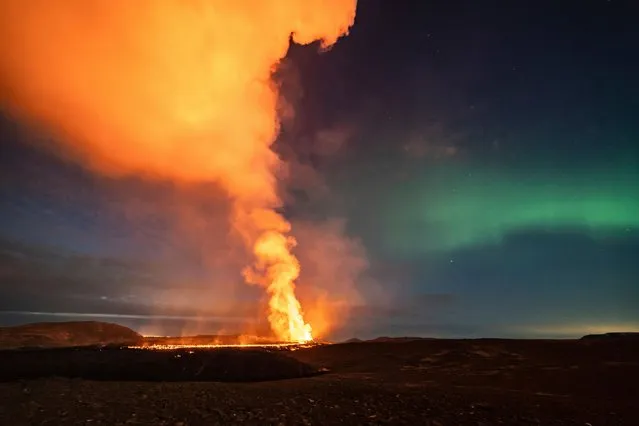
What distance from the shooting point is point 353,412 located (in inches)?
750

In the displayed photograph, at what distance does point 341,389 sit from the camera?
1029 inches

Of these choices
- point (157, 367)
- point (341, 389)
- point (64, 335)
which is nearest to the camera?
point (341, 389)

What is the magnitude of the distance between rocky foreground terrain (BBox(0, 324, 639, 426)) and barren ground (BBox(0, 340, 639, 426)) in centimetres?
7

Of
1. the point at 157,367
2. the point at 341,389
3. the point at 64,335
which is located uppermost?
the point at 64,335

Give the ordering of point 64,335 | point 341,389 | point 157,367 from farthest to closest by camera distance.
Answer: point 64,335, point 157,367, point 341,389

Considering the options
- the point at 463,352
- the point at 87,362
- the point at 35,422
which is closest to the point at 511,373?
the point at 463,352

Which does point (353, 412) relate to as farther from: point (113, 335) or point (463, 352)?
point (113, 335)

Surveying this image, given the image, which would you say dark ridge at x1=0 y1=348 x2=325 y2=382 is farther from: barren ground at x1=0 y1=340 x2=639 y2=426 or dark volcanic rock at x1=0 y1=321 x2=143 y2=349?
dark volcanic rock at x1=0 y1=321 x2=143 y2=349

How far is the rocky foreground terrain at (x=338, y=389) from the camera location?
18.1 m

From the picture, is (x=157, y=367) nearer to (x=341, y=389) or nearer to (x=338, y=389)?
(x=338, y=389)

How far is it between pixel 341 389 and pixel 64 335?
130 metres

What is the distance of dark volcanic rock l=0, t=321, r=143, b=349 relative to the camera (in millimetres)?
106750

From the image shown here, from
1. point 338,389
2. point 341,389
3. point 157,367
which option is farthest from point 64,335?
point 341,389

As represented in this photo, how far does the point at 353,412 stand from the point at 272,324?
99.3 meters
